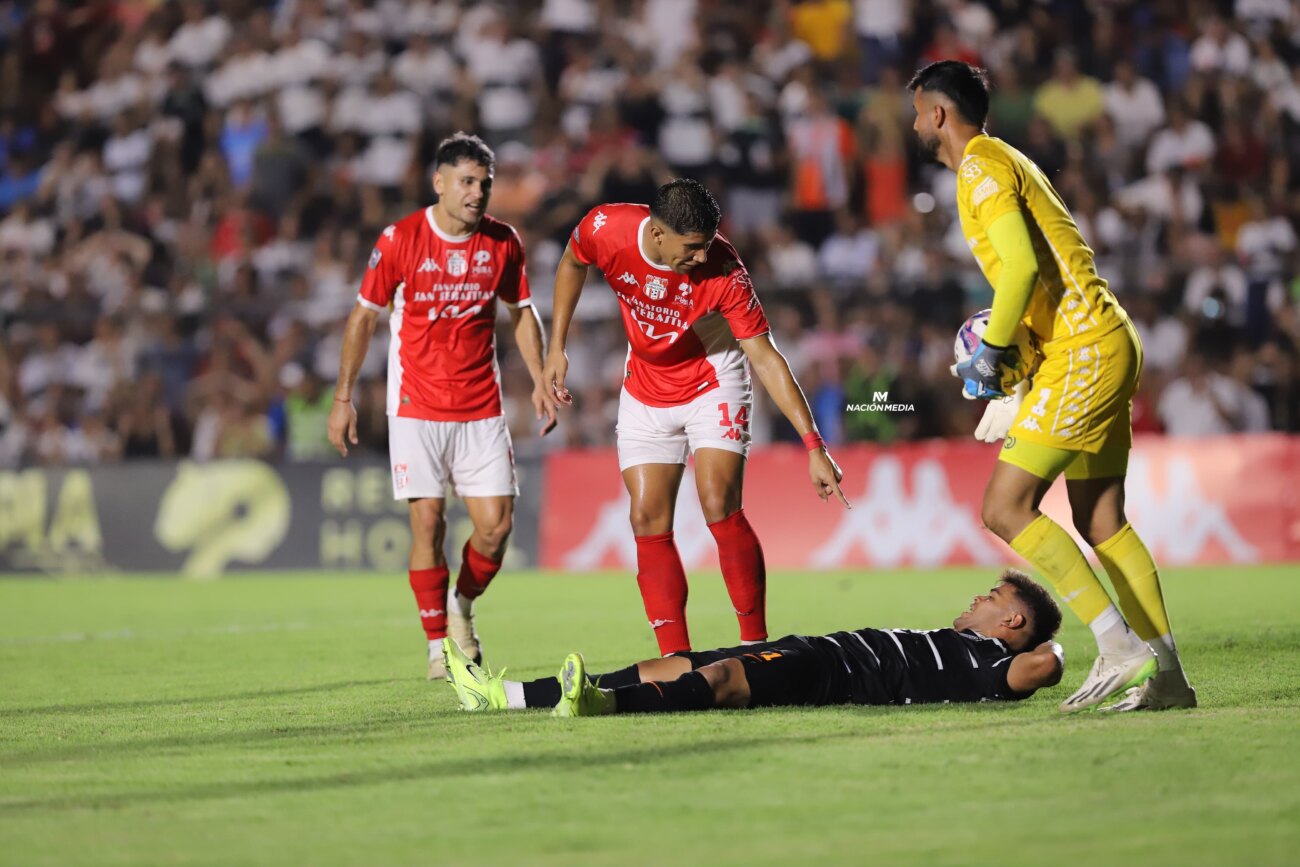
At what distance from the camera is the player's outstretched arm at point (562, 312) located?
7887 millimetres

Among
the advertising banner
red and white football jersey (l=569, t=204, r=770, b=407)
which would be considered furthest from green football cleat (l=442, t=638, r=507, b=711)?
the advertising banner

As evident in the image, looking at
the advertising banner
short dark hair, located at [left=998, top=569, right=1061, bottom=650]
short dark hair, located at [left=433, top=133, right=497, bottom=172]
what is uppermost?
short dark hair, located at [left=433, top=133, right=497, bottom=172]

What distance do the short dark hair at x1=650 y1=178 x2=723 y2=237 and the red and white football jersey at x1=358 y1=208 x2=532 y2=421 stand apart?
174 cm

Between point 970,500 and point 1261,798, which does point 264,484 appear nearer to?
point 970,500

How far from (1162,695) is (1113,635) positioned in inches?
13.2

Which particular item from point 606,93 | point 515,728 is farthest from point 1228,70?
point 515,728

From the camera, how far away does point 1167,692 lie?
20.6 feet

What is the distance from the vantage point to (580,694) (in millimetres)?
6039

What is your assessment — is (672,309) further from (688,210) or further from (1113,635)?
(1113,635)

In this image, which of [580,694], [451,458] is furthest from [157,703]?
[580,694]

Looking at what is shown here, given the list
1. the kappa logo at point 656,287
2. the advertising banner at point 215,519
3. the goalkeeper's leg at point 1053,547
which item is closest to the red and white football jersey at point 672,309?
the kappa logo at point 656,287

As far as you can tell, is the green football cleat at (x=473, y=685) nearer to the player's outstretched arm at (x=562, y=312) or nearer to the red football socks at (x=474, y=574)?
the player's outstretched arm at (x=562, y=312)

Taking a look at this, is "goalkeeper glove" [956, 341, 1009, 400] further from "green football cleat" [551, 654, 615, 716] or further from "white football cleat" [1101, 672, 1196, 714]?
"green football cleat" [551, 654, 615, 716]

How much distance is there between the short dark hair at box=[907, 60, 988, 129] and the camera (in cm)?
643
